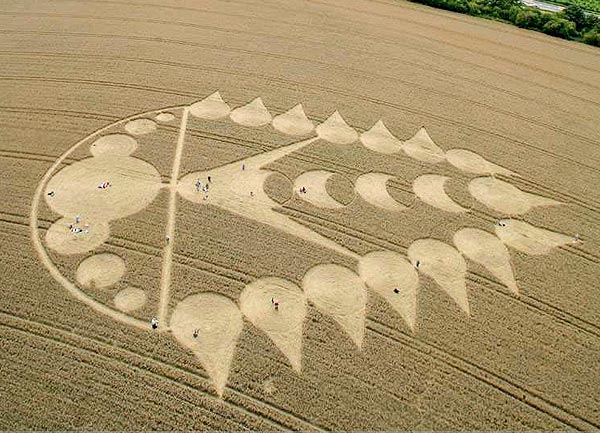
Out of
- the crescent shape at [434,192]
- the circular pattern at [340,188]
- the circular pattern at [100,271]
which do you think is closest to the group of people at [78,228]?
the circular pattern at [100,271]

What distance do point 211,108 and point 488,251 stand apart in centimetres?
2344

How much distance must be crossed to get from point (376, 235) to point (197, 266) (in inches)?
414

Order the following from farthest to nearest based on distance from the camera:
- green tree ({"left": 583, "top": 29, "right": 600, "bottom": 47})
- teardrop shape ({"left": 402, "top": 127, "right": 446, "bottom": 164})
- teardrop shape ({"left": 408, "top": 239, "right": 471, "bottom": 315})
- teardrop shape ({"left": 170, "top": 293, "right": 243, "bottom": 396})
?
green tree ({"left": 583, "top": 29, "right": 600, "bottom": 47}) < teardrop shape ({"left": 402, "top": 127, "right": 446, "bottom": 164}) < teardrop shape ({"left": 408, "top": 239, "right": 471, "bottom": 315}) < teardrop shape ({"left": 170, "top": 293, "right": 243, "bottom": 396})

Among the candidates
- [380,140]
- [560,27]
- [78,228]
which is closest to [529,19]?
[560,27]

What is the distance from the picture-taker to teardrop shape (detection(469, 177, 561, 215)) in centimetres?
3081

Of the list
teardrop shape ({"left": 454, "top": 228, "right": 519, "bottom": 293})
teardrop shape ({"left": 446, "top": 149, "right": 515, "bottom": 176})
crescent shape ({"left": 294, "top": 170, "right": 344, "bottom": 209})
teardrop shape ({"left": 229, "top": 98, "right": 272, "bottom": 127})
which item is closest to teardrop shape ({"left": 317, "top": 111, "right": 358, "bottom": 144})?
crescent shape ({"left": 294, "top": 170, "right": 344, "bottom": 209})

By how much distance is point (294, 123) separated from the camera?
1457 inches

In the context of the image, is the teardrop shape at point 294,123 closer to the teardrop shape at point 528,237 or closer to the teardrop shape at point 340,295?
the teardrop shape at point 340,295

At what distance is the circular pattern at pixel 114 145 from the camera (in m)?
32.8

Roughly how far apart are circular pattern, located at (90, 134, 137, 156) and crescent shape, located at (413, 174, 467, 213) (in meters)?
20.0

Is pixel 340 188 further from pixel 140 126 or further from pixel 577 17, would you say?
pixel 577 17

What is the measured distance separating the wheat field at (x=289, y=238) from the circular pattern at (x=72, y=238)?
162 mm

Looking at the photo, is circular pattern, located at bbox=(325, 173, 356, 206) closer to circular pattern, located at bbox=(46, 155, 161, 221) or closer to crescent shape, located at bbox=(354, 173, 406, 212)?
crescent shape, located at bbox=(354, 173, 406, 212)

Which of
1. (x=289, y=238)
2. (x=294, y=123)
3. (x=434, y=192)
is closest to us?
(x=289, y=238)
